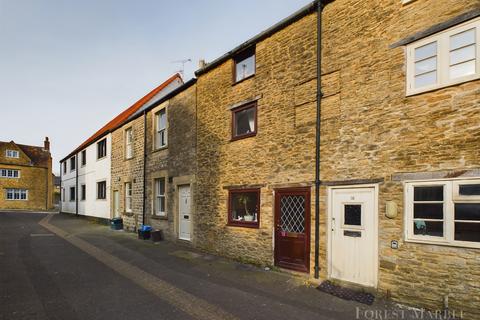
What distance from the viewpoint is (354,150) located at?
7.07m

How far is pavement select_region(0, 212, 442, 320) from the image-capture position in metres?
5.58

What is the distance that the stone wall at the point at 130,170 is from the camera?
1605 centimetres

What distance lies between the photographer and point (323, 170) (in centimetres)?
767

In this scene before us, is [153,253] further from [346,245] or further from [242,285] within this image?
[346,245]

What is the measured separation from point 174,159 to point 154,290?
720 centimetres

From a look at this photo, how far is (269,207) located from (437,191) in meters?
4.39

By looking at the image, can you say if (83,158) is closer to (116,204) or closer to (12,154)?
(116,204)

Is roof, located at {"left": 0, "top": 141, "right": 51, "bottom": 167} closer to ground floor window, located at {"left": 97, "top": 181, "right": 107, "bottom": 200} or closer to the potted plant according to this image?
ground floor window, located at {"left": 97, "top": 181, "right": 107, "bottom": 200}

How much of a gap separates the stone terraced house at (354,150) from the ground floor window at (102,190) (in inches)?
450

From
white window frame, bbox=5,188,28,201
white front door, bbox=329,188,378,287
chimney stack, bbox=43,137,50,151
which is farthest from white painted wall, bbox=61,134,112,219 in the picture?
chimney stack, bbox=43,137,50,151

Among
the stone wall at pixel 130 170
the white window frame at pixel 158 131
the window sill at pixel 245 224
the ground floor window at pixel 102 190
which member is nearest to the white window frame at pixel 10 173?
the ground floor window at pixel 102 190

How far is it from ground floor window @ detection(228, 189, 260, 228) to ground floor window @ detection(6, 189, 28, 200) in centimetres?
4316

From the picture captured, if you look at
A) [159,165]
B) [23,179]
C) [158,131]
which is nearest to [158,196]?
[159,165]

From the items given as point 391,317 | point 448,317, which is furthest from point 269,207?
point 448,317
